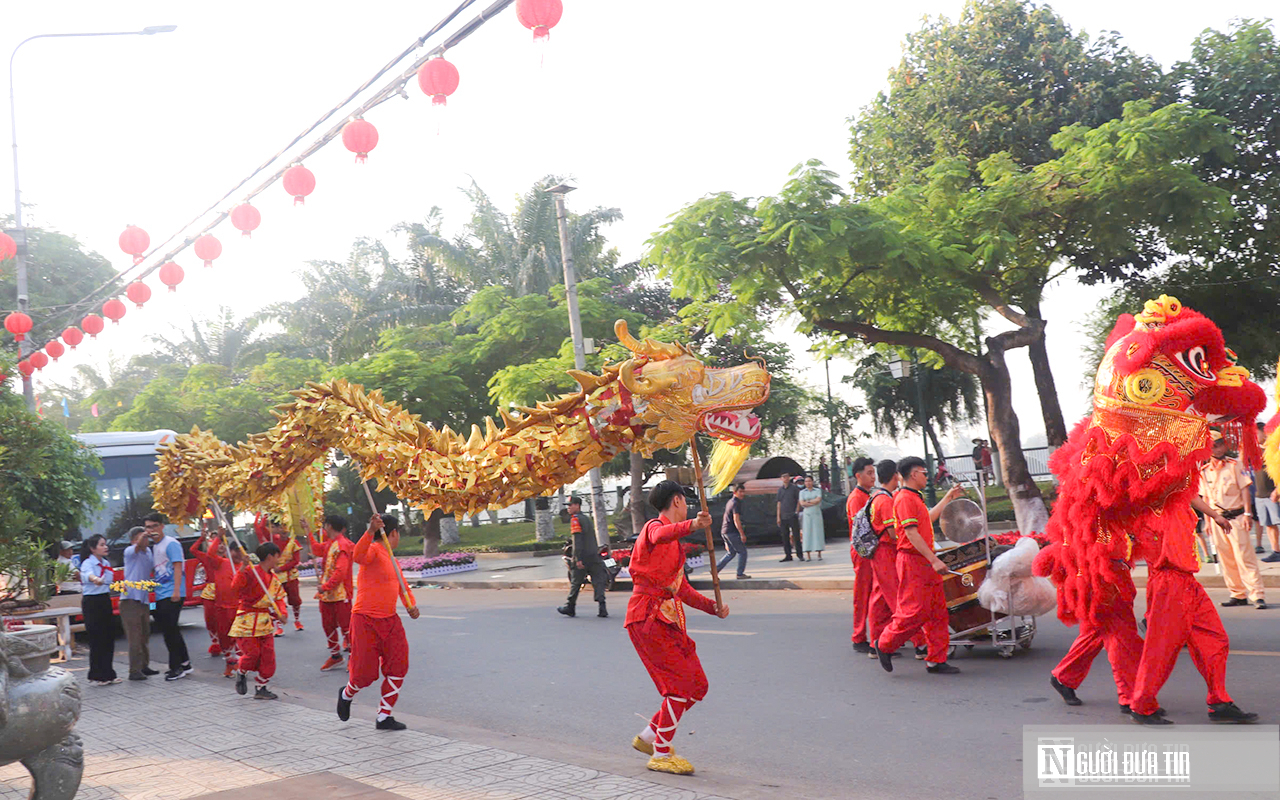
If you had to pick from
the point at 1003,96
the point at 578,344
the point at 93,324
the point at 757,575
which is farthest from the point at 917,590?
the point at 1003,96

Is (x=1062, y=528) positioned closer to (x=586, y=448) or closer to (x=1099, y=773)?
(x=1099, y=773)

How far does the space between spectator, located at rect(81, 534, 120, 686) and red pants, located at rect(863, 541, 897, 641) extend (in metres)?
7.56

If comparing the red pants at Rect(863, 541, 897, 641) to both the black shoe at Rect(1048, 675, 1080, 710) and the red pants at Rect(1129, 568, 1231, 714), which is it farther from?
the red pants at Rect(1129, 568, 1231, 714)

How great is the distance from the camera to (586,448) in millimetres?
6449

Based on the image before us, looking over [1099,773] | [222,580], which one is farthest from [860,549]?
[222,580]

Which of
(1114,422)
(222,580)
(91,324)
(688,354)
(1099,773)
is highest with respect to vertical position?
(91,324)

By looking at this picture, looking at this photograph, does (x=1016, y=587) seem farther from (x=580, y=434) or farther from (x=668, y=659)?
(x=580, y=434)

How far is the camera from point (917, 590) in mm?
7637

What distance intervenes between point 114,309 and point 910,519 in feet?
33.9

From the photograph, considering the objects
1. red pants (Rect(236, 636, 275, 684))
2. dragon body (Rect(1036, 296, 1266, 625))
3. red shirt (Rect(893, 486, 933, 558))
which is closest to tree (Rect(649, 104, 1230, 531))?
red shirt (Rect(893, 486, 933, 558))

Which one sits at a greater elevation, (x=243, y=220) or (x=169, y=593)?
(x=243, y=220)

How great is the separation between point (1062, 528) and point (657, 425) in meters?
2.57

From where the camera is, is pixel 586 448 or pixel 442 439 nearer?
pixel 586 448

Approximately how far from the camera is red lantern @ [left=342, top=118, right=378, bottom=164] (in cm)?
812
